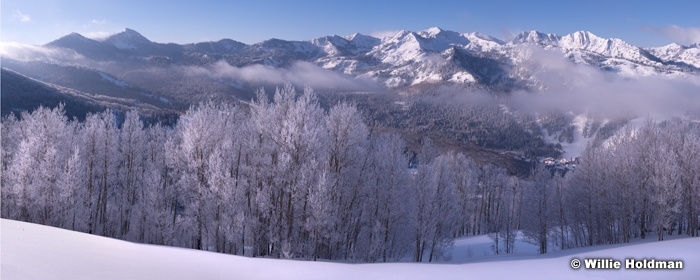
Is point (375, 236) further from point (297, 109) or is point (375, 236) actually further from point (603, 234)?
point (603, 234)

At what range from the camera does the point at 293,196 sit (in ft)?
91.1

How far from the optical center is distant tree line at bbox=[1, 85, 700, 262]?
91.7ft

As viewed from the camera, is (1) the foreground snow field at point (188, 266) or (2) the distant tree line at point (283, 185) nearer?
(1) the foreground snow field at point (188, 266)

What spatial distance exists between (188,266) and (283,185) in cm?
1268

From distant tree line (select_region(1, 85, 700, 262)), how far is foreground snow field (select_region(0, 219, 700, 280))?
9224 mm

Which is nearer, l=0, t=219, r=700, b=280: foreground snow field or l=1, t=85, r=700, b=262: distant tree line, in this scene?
l=0, t=219, r=700, b=280: foreground snow field

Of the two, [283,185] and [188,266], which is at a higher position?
[283,185]

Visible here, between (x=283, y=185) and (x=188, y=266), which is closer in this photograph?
(x=188, y=266)

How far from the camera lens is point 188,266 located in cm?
1581

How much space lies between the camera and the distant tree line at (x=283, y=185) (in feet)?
91.7

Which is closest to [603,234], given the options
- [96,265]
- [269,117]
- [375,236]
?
[375,236]

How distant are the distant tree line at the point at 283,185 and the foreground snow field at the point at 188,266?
9224 millimetres

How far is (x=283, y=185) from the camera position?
2825 centimetres

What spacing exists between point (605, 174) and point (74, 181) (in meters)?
52.8
